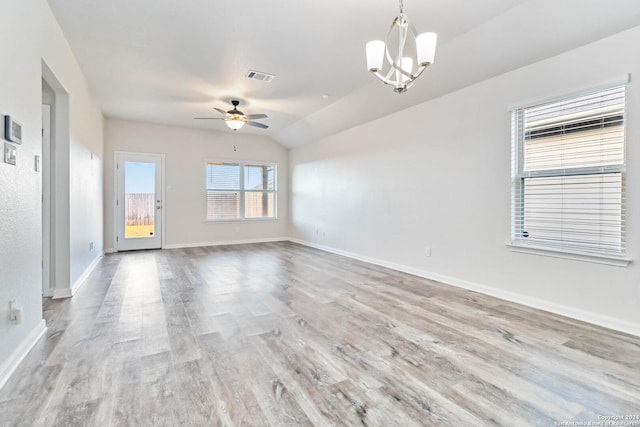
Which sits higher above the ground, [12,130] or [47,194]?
[12,130]

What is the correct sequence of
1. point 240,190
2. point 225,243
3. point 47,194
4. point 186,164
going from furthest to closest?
1. point 240,190
2. point 225,243
3. point 186,164
4. point 47,194

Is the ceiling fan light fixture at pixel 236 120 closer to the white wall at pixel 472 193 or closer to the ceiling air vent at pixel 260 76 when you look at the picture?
the ceiling air vent at pixel 260 76

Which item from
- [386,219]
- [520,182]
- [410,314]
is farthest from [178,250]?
[520,182]

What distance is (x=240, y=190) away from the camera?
802 centimetres

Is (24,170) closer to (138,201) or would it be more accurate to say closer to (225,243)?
(138,201)

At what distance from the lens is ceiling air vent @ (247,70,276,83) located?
13.5 ft

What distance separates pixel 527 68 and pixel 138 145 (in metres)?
7.12

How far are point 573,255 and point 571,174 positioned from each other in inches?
31.4

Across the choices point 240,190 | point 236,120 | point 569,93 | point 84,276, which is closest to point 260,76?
point 236,120

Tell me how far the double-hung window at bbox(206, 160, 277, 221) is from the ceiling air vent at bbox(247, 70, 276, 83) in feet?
12.4

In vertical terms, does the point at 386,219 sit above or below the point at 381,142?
below

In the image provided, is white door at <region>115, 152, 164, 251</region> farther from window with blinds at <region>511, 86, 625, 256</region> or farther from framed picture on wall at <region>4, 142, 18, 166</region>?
window with blinds at <region>511, 86, 625, 256</region>

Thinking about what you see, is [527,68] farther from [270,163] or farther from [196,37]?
[270,163]

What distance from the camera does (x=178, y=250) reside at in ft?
22.4
